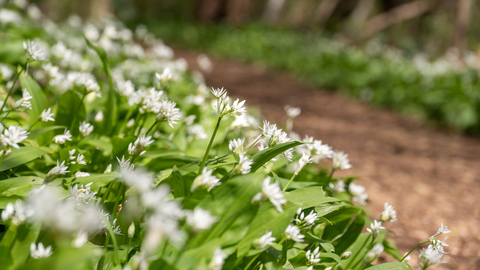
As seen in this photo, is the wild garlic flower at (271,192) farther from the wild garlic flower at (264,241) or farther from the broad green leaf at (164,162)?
the broad green leaf at (164,162)

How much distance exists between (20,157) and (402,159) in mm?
4540

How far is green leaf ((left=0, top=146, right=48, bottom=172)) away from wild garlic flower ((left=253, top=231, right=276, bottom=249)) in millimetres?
980

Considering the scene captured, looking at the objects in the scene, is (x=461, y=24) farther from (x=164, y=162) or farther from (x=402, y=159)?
(x=164, y=162)

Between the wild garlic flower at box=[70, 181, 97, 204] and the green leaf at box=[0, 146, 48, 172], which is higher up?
the green leaf at box=[0, 146, 48, 172]

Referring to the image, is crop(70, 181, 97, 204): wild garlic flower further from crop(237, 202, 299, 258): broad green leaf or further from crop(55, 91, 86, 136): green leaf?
crop(55, 91, 86, 136): green leaf

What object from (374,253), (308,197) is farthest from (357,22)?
(374,253)

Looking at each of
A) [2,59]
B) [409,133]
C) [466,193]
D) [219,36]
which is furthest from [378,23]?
[2,59]

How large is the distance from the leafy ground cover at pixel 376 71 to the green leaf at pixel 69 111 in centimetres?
604

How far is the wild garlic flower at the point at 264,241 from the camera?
1.11m

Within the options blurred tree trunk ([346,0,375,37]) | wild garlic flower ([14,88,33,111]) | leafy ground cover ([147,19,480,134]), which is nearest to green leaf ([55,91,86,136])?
wild garlic flower ([14,88,33,111])

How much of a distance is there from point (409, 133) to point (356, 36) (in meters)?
7.60

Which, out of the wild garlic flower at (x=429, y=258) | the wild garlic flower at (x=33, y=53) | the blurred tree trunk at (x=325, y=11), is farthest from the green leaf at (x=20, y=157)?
the blurred tree trunk at (x=325, y=11)

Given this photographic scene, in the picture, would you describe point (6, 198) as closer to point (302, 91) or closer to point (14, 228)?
point (14, 228)

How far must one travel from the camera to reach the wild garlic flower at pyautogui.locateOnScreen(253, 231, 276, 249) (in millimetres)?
1112
